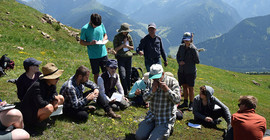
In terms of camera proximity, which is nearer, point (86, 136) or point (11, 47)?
point (86, 136)

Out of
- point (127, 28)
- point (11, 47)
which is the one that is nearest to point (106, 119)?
point (127, 28)

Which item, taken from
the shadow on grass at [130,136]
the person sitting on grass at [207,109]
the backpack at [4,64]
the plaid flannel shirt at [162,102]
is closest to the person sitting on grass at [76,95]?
the shadow on grass at [130,136]

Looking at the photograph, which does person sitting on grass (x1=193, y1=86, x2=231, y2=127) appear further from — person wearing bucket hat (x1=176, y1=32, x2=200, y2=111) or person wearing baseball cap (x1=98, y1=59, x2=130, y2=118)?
person wearing baseball cap (x1=98, y1=59, x2=130, y2=118)

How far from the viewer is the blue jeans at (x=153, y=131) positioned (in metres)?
6.30

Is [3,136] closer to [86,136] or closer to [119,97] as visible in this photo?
[86,136]

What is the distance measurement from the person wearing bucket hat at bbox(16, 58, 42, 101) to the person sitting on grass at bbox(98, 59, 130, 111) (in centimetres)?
237

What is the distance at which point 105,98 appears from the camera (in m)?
7.93

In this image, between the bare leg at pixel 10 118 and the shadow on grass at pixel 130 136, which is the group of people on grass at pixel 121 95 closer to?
the bare leg at pixel 10 118

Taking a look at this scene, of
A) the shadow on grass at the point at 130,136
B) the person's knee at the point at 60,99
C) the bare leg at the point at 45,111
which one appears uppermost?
the person's knee at the point at 60,99

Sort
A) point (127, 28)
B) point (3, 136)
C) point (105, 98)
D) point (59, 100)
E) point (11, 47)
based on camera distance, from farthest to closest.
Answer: point (11, 47) → point (127, 28) → point (105, 98) → point (59, 100) → point (3, 136)

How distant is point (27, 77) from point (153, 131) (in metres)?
4.69

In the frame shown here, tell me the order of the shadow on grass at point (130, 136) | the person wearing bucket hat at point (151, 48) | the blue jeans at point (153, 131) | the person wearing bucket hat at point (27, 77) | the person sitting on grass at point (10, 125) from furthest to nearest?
1. the person wearing bucket hat at point (151, 48)
2. the shadow on grass at point (130, 136)
3. the person wearing bucket hat at point (27, 77)
4. the blue jeans at point (153, 131)
5. the person sitting on grass at point (10, 125)

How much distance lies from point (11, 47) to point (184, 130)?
1614 centimetres

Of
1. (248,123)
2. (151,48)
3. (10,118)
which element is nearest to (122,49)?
(151,48)
